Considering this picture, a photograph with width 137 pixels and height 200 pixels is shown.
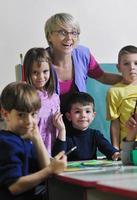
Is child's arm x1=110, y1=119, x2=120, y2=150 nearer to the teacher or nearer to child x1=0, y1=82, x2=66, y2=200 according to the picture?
the teacher

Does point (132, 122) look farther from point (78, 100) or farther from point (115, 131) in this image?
point (115, 131)

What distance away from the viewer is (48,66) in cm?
196

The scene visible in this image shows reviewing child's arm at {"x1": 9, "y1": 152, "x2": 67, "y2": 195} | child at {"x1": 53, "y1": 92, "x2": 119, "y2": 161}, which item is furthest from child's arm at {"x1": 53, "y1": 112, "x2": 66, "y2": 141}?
child's arm at {"x1": 9, "y1": 152, "x2": 67, "y2": 195}

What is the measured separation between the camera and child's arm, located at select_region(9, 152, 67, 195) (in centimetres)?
134

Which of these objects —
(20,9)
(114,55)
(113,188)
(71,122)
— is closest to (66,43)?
(71,122)

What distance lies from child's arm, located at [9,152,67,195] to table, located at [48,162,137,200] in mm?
30

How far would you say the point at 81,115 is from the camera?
6.57 feet

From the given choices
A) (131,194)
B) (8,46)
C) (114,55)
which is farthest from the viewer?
(114,55)

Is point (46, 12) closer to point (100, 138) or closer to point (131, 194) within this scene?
point (100, 138)

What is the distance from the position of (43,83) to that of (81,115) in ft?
0.78

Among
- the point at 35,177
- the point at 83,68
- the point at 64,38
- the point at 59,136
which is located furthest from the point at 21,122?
the point at 83,68

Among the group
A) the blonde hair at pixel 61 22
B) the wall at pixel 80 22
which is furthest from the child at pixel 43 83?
the wall at pixel 80 22

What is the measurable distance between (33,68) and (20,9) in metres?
0.82

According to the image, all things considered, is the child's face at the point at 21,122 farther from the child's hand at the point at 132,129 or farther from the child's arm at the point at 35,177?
the child's hand at the point at 132,129
